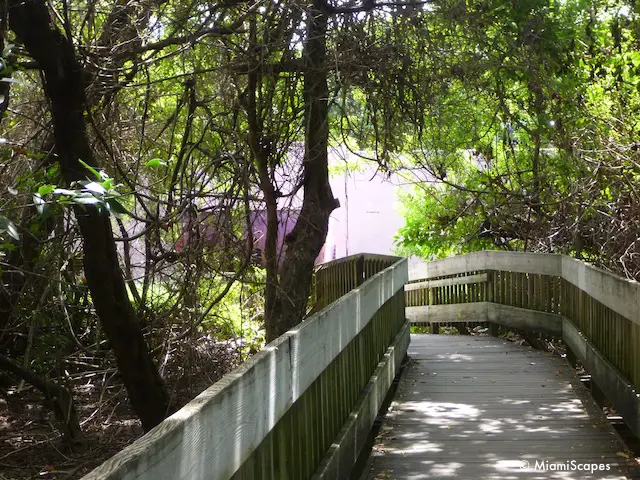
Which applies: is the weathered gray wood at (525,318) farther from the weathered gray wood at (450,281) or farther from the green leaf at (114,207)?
the green leaf at (114,207)

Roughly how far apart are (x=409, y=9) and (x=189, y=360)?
3455mm

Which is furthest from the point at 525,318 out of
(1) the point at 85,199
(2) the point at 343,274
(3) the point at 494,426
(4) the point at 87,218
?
(1) the point at 85,199

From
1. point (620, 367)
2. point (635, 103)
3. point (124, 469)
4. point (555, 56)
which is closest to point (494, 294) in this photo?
point (635, 103)

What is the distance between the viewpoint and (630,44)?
9852 mm

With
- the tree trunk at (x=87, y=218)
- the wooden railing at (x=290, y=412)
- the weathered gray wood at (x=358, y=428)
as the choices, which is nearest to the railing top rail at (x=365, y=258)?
the weathered gray wood at (x=358, y=428)

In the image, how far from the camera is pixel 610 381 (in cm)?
631

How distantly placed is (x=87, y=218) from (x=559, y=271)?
222 inches

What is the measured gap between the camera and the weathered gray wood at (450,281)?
12250 mm

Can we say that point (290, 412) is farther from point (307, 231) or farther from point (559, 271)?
point (559, 271)

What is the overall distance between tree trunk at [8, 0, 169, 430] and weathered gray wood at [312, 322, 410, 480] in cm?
147

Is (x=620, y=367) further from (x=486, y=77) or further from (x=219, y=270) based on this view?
(x=486, y=77)

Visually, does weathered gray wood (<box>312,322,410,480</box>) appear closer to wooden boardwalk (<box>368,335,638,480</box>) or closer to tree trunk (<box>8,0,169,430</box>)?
wooden boardwalk (<box>368,335,638,480</box>)

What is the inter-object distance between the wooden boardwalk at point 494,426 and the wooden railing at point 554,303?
1.00ft

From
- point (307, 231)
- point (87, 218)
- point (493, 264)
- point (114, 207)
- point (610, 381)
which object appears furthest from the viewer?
point (493, 264)
